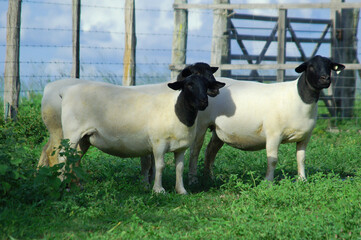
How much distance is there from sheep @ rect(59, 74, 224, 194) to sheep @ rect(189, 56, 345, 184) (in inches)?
31.2

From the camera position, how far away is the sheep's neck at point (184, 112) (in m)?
6.12

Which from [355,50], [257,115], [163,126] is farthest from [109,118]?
[355,50]

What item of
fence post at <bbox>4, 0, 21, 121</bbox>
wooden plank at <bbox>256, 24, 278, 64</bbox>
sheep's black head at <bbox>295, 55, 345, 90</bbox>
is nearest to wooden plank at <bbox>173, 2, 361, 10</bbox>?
wooden plank at <bbox>256, 24, 278, 64</bbox>

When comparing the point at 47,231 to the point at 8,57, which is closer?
the point at 47,231

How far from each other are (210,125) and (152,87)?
43.9 inches

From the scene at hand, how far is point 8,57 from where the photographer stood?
10008 mm

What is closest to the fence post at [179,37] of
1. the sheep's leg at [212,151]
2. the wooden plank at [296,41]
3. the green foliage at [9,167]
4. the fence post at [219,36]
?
the fence post at [219,36]

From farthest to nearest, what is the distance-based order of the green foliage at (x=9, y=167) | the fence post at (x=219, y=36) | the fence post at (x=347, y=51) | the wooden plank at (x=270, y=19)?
the wooden plank at (x=270, y=19) → the fence post at (x=347, y=51) → the fence post at (x=219, y=36) → the green foliage at (x=9, y=167)

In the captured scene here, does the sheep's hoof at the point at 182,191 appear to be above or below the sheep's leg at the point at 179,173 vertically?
below

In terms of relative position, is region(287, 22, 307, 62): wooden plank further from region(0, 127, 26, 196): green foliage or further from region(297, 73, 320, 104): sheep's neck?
region(0, 127, 26, 196): green foliage

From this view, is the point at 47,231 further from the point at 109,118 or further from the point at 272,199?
the point at 272,199

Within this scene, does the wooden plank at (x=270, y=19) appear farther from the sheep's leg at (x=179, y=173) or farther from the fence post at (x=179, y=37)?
the sheep's leg at (x=179, y=173)

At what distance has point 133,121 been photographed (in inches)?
248

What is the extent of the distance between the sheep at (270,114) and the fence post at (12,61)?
4.72m
